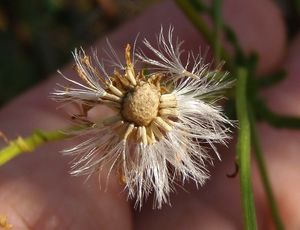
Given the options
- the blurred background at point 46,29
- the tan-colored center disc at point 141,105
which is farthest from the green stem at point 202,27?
the blurred background at point 46,29

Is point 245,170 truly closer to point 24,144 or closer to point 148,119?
point 148,119

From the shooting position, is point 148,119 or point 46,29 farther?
point 46,29

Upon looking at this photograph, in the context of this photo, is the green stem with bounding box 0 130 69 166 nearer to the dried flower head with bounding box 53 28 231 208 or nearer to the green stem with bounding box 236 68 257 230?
the dried flower head with bounding box 53 28 231 208

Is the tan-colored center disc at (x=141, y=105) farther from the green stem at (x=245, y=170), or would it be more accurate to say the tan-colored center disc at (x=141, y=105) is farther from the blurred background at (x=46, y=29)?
the blurred background at (x=46, y=29)

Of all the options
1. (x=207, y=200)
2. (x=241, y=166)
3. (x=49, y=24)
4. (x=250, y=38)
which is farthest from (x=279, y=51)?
(x=241, y=166)

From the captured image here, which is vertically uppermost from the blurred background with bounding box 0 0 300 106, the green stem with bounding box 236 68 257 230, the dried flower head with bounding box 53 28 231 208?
the blurred background with bounding box 0 0 300 106

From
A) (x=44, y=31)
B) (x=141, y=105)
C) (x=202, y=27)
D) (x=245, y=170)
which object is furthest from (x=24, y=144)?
(x=44, y=31)

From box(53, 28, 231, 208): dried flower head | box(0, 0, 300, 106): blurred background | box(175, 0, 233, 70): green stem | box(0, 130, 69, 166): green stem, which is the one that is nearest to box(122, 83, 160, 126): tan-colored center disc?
box(53, 28, 231, 208): dried flower head
